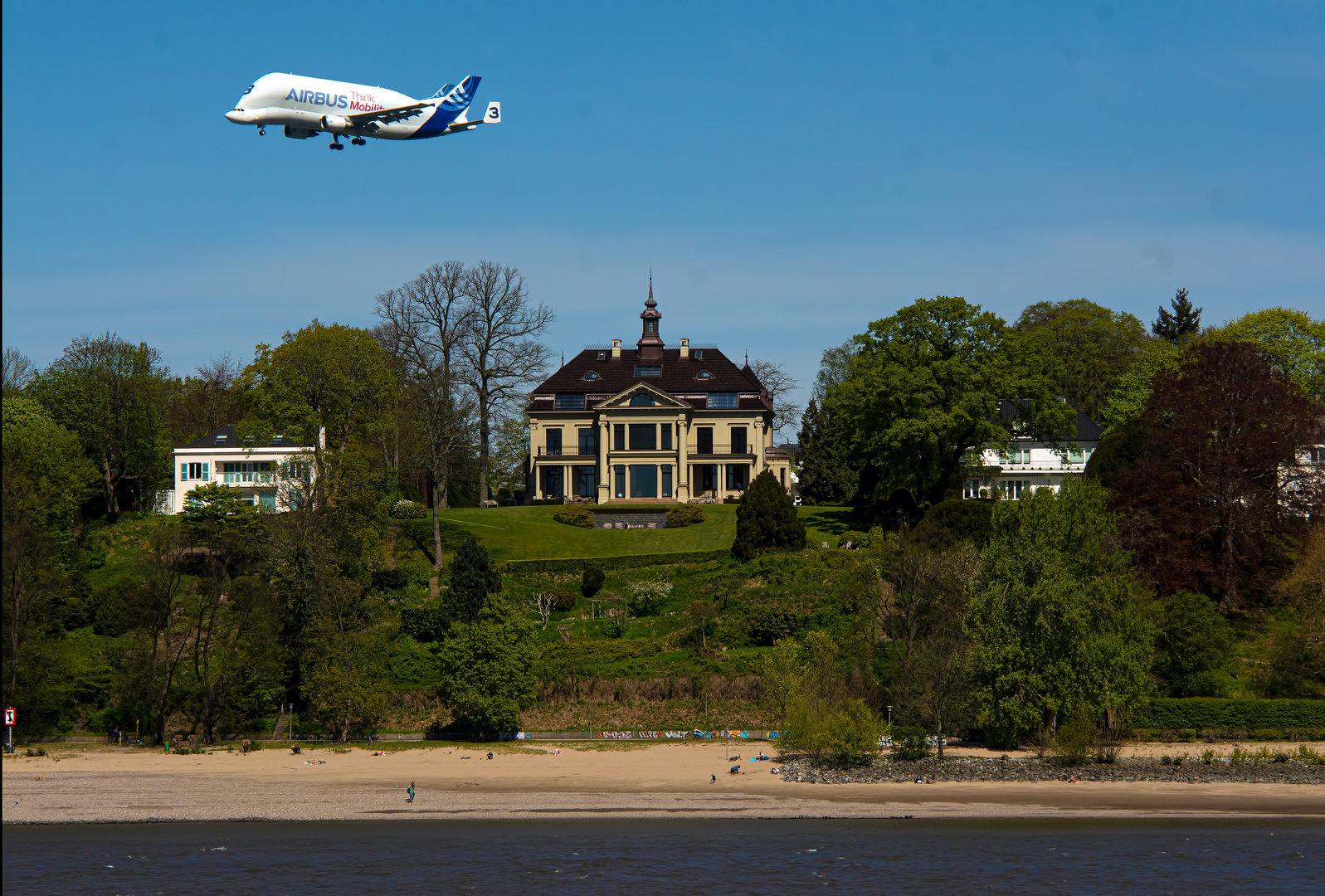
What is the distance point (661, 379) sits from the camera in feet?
309

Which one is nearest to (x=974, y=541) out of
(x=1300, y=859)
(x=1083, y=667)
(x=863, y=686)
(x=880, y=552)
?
(x=880, y=552)

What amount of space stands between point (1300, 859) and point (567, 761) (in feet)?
74.0

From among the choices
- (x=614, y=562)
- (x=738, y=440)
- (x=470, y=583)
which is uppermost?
(x=738, y=440)

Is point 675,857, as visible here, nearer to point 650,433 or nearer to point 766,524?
point 766,524

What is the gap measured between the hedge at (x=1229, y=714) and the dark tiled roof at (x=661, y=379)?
5086 centimetres

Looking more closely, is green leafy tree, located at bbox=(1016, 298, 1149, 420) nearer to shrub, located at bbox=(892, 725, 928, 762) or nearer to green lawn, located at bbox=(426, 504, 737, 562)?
green lawn, located at bbox=(426, 504, 737, 562)

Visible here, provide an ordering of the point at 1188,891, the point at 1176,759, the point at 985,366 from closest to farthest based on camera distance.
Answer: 1. the point at 1188,891
2. the point at 1176,759
3. the point at 985,366

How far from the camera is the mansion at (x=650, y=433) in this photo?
89.1 meters

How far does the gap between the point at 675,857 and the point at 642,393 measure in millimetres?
61601

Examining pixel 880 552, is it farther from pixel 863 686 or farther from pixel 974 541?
pixel 863 686

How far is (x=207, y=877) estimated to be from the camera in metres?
27.6

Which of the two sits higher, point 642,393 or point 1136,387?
point 642,393

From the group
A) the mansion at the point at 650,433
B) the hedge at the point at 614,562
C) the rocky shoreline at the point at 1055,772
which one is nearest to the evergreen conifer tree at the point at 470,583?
the hedge at the point at 614,562

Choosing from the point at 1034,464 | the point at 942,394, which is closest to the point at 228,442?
the point at 942,394
